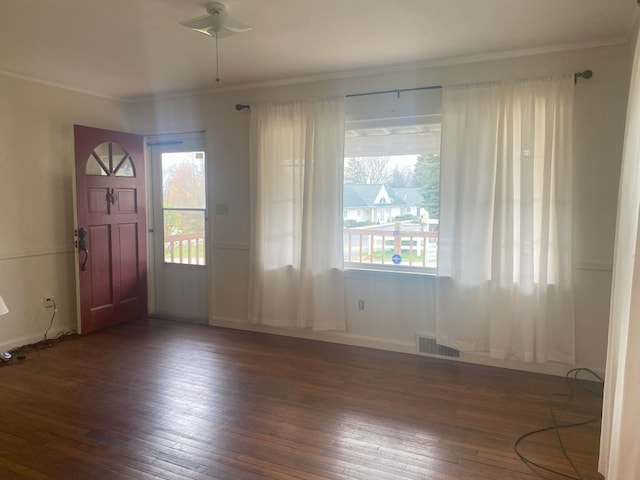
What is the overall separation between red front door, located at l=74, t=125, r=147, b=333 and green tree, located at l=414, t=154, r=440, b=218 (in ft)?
10.2

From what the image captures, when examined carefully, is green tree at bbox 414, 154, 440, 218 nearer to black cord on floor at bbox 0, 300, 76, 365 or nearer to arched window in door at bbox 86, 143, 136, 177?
arched window in door at bbox 86, 143, 136, 177

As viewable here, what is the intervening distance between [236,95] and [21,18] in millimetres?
2004

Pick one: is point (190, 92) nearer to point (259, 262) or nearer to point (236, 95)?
point (236, 95)

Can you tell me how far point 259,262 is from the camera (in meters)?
4.32

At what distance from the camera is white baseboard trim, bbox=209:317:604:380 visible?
3408mm

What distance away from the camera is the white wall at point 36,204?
387cm

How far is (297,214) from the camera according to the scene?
412cm

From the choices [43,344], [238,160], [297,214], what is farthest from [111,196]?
[297,214]

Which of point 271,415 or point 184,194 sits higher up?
point 184,194

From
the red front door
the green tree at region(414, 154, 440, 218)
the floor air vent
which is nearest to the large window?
the green tree at region(414, 154, 440, 218)

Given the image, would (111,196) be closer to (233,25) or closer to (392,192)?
(233,25)

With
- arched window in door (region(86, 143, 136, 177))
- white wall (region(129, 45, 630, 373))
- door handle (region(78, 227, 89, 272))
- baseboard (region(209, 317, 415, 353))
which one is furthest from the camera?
arched window in door (region(86, 143, 136, 177))

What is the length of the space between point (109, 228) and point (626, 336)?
4524 mm

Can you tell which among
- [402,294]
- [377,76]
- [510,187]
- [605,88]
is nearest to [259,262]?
[402,294]
